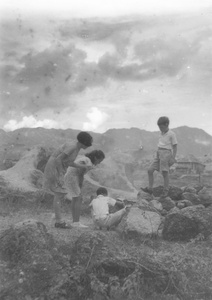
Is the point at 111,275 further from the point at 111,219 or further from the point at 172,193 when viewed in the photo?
the point at 172,193

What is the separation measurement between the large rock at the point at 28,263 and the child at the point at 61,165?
55.2 inches

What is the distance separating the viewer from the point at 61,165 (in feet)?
21.9

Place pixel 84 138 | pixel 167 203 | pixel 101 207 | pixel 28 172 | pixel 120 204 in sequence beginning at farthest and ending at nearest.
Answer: pixel 28 172
pixel 167 203
pixel 120 204
pixel 101 207
pixel 84 138

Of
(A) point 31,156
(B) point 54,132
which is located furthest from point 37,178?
(B) point 54,132

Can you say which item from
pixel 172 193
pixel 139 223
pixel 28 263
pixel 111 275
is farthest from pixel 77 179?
pixel 172 193

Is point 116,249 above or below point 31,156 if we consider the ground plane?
below

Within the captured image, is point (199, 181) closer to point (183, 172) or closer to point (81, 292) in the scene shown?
point (183, 172)

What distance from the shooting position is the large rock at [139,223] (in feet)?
20.4

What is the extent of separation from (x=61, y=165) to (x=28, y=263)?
2266mm

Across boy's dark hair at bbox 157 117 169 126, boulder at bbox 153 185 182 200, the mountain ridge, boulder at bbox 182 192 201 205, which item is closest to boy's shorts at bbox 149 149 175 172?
boulder at bbox 153 185 182 200

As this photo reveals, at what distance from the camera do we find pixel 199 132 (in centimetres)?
4428

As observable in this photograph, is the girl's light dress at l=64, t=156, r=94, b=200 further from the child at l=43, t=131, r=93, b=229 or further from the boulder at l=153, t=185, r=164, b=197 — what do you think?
the boulder at l=153, t=185, r=164, b=197

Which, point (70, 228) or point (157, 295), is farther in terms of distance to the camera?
point (70, 228)

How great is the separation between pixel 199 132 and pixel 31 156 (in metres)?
35.5
